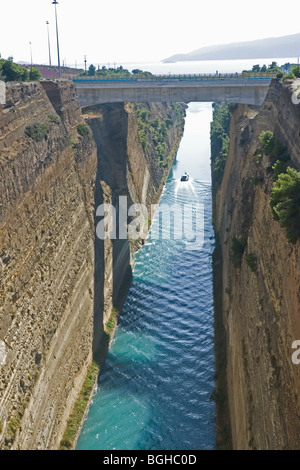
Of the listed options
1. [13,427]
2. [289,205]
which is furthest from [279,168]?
[13,427]

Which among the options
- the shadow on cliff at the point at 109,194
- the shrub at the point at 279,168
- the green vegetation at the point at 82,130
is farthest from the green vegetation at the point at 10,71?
A: the shrub at the point at 279,168

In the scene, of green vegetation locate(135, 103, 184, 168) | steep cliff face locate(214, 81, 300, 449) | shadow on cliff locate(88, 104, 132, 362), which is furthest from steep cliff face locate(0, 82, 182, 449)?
green vegetation locate(135, 103, 184, 168)

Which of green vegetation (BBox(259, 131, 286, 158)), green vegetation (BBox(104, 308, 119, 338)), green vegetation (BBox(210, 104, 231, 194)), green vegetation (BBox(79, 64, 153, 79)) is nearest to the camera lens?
green vegetation (BBox(259, 131, 286, 158))

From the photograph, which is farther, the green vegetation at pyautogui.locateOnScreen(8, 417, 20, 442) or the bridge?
the bridge

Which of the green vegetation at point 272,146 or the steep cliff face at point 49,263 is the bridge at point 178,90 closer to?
the steep cliff face at point 49,263

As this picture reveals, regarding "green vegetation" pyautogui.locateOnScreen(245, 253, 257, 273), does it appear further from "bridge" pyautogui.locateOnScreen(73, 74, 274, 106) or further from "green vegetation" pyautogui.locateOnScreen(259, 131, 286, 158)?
"bridge" pyautogui.locateOnScreen(73, 74, 274, 106)

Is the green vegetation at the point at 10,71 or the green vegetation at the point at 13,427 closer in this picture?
the green vegetation at the point at 13,427
